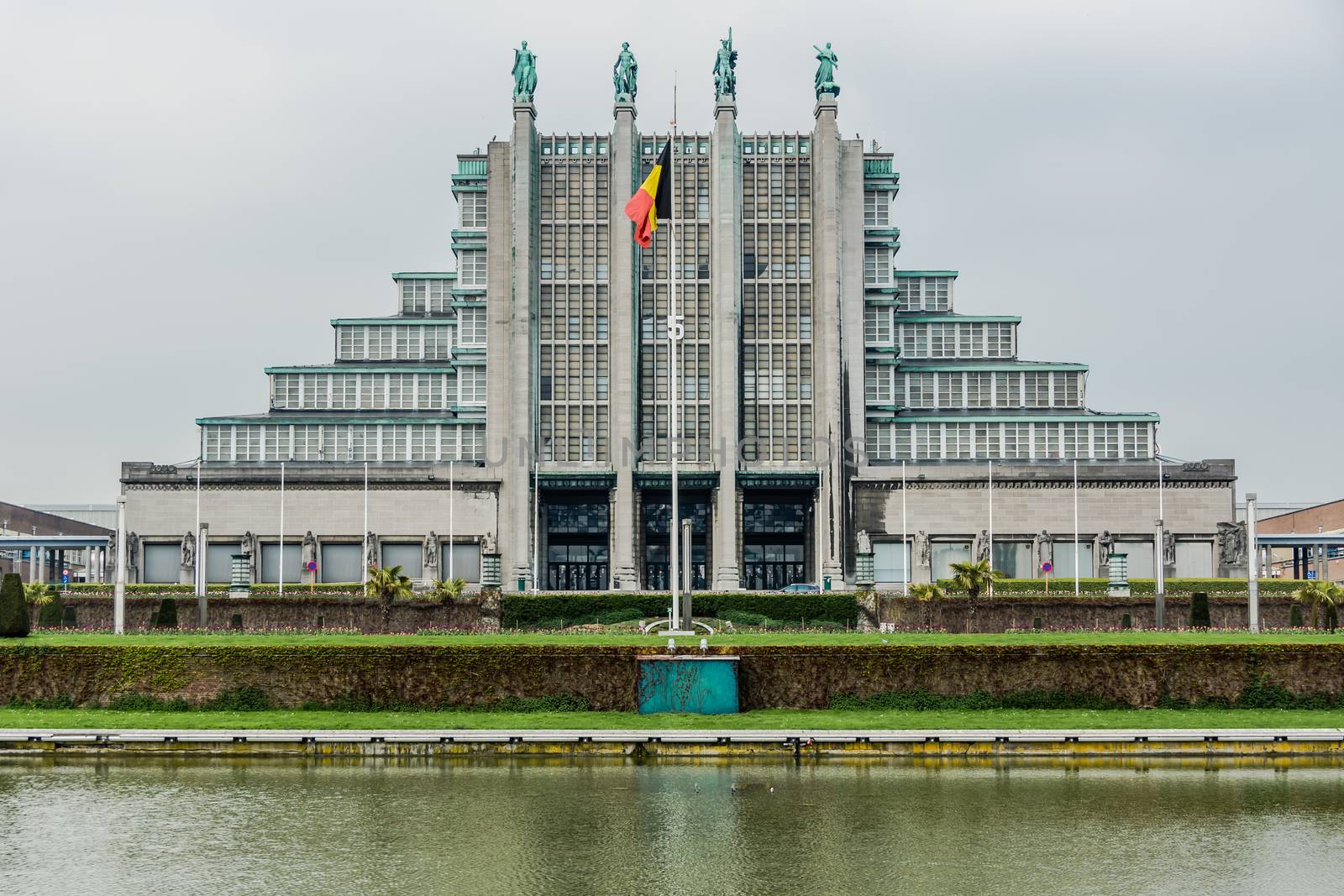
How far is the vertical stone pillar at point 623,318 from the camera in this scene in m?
96.7

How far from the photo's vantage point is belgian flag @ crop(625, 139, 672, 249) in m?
53.4

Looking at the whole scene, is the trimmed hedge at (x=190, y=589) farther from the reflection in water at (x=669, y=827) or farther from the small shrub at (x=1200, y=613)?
the reflection in water at (x=669, y=827)

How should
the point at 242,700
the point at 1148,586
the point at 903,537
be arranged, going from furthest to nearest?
the point at 903,537 → the point at 1148,586 → the point at 242,700

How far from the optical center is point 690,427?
98875 millimetres

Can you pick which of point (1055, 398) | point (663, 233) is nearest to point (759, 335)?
point (663, 233)

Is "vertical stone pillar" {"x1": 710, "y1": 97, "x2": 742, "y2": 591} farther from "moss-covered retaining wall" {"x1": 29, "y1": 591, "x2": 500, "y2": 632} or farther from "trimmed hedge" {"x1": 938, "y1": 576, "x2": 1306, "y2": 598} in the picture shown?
"moss-covered retaining wall" {"x1": 29, "y1": 591, "x2": 500, "y2": 632}

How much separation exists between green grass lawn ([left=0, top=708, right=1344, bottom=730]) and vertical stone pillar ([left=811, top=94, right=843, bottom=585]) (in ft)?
200

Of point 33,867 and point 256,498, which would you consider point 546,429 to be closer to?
point 256,498

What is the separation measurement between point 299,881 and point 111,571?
85.4 meters

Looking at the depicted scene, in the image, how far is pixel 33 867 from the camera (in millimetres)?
20047

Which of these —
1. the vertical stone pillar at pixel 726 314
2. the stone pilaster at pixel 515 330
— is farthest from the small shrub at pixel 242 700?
the vertical stone pillar at pixel 726 314

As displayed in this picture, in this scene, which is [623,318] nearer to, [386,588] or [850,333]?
[850,333]

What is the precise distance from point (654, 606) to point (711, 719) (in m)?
30.1

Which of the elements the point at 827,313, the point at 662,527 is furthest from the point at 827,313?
the point at 662,527
